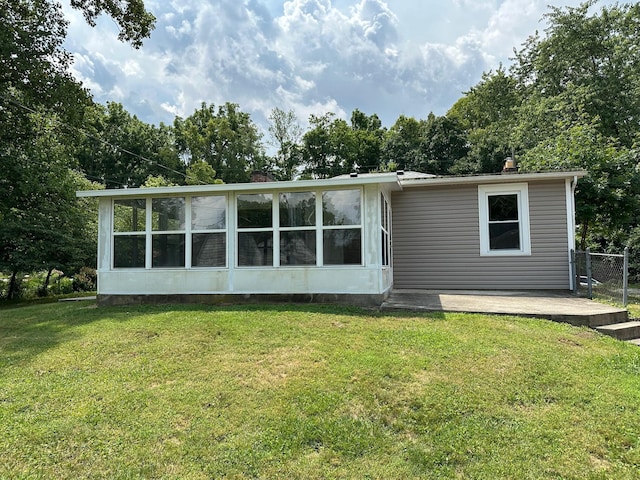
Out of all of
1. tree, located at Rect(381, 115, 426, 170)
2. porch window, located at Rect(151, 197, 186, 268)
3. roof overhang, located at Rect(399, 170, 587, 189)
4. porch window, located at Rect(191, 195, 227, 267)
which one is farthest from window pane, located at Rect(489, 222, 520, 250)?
tree, located at Rect(381, 115, 426, 170)

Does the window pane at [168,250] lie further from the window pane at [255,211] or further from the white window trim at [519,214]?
the white window trim at [519,214]

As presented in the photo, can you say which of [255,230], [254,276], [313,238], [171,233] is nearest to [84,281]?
[171,233]

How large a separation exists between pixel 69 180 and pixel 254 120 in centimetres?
2165

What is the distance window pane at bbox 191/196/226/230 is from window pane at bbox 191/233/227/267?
18 cm

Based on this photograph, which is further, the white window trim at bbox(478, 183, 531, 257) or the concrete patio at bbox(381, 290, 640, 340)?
the white window trim at bbox(478, 183, 531, 257)

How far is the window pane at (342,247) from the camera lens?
6.90 metres

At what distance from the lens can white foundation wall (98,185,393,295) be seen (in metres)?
6.80

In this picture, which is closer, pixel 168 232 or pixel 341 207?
pixel 341 207

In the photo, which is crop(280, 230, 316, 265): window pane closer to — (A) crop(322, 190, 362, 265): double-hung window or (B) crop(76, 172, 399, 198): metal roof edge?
(A) crop(322, 190, 362, 265): double-hung window

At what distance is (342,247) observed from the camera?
698cm

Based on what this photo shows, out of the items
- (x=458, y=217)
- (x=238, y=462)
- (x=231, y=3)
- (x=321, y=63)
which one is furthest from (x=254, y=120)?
(x=238, y=462)

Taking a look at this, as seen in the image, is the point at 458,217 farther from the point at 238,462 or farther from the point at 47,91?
the point at 47,91

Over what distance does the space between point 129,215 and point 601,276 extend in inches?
391

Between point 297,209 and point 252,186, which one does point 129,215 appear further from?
point 297,209
